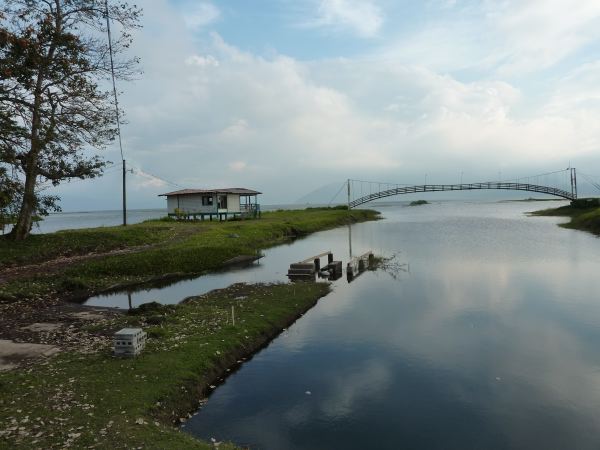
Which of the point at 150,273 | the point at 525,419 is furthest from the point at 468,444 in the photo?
the point at 150,273

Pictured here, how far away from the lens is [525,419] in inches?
429

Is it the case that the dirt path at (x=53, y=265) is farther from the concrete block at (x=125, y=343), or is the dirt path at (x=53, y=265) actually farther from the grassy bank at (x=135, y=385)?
the concrete block at (x=125, y=343)

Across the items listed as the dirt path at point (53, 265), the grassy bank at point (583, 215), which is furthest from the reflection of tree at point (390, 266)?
the grassy bank at point (583, 215)

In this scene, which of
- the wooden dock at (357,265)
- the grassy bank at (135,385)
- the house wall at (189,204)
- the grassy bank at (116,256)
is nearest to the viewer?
the grassy bank at (135,385)

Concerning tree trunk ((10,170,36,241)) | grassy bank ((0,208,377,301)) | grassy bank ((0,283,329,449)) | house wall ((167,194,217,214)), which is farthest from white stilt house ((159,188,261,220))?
grassy bank ((0,283,329,449))

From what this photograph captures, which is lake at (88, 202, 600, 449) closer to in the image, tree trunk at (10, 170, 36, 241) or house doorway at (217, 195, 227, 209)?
tree trunk at (10, 170, 36, 241)

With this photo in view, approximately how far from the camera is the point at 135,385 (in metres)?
11.3

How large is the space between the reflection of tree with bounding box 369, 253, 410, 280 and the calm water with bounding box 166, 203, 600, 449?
4.83m

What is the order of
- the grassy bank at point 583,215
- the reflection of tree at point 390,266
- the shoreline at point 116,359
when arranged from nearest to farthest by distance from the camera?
1. the shoreline at point 116,359
2. the reflection of tree at point 390,266
3. the grassy bank at point 583,215

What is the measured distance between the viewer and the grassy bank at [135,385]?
29.0 feet

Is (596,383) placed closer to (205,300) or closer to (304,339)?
(304,339)

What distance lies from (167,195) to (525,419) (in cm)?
6342

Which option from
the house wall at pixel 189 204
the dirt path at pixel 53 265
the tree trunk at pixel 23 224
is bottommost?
the dirt path at pixel 53 265

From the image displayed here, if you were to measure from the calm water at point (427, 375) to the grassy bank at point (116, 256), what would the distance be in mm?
4446
